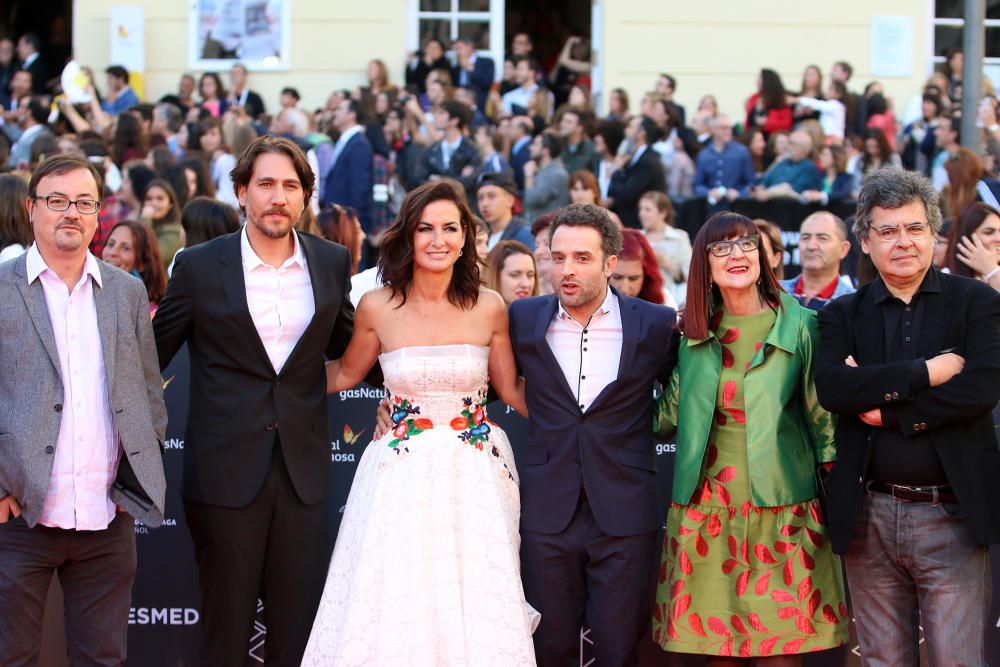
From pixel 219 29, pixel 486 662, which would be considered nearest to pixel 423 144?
pixel 219 29

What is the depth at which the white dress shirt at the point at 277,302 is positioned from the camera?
4898 millimetres

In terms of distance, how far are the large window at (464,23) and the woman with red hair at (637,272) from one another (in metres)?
11.0

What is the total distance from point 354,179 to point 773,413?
24.3ft

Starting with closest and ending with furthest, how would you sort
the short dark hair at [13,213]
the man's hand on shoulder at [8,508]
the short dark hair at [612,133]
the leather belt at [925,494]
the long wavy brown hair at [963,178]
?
the man's hand on shoulder at [8,508] < the leather belt at [925,494] < the short dark hair at [13,213] < the long wavy brown hair at [963,178] < the short dark hair at [612,133]

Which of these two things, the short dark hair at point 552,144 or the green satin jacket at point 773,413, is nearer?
the green satin jacket at point 773,413

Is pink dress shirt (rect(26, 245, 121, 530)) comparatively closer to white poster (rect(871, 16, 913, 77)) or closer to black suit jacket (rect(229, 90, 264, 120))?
black suit jacket (rect(229, 90, 264, 120))

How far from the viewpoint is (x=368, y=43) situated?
16688 millimetres

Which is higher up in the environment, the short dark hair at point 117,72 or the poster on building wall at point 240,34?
the poster on building wall at point 240,34

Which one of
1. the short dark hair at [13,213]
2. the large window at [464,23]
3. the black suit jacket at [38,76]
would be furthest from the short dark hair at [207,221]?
the black suit jacket at [38,76]

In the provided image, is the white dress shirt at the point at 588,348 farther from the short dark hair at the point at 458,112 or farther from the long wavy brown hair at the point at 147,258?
the short dark hair at the point at 458,112

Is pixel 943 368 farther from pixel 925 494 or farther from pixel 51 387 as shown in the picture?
pixel 51 387

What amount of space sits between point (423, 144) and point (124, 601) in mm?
8744

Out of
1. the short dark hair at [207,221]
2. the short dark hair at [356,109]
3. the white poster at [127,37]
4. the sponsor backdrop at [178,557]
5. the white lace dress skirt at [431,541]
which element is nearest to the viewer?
the white lace dress skirt at [431,541]

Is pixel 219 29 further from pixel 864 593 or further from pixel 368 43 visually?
pixel 864 593
